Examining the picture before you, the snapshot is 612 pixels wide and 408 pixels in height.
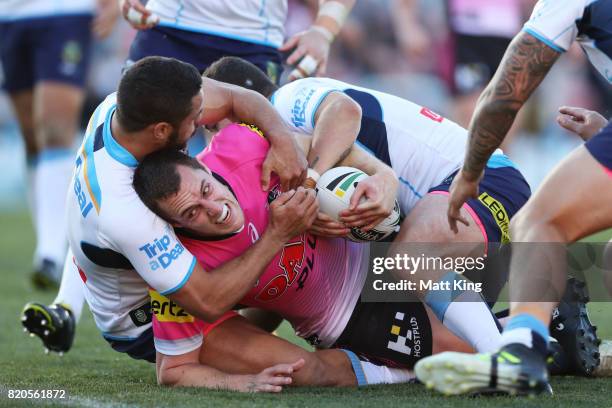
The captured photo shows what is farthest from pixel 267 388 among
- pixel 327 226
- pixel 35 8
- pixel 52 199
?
pixel 35 8

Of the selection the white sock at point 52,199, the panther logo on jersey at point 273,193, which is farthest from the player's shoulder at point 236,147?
the white sock at point 52,199

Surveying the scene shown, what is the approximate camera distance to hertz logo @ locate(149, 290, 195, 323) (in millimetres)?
4055

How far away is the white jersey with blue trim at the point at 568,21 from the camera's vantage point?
3.45m

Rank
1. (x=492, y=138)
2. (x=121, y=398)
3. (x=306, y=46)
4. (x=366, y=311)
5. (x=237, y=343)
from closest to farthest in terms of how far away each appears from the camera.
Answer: (x=492, y=138), (x=121, y=398), (x=237, y=343), (x=366, y=311), (x=306, y=46)

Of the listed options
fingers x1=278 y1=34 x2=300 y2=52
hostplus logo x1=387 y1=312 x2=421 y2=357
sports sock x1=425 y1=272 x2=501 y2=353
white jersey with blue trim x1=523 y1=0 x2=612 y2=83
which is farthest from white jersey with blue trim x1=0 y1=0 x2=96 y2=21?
white jersey with blue trim x1=523 y1=0 x2=612 y2=83

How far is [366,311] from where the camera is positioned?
14.7 feet

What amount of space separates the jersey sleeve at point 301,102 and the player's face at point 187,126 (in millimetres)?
662

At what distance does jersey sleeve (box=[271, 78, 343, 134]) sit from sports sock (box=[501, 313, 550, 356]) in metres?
1.55

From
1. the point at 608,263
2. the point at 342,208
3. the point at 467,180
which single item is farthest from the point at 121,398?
the point at 608,263

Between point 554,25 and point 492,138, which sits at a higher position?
point 554,25

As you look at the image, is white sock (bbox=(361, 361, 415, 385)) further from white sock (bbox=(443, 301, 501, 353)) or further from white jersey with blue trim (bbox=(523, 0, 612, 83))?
white jersey with blue trim (bbox=(523, 0, 612, 83))

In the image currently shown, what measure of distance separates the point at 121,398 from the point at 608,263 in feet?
6.92

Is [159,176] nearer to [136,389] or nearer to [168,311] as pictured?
[168,311]

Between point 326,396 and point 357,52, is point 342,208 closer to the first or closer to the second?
point 326,396
